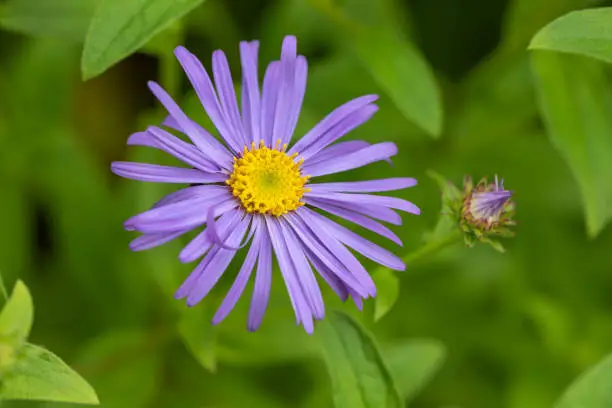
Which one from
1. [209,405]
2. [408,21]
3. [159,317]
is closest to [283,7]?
[408,21]

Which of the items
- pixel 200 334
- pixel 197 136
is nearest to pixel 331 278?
pixel 197 136

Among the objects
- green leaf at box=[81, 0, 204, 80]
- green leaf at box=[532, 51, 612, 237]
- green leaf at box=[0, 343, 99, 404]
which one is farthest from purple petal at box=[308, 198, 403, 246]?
green leaf at box=[532, 51, 612, 237]

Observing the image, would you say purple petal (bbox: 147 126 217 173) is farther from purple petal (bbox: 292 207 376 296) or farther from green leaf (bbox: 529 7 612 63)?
green leaf (bbox: 529 7 612 63)

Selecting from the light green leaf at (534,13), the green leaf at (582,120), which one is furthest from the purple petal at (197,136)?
the light green leaf at (534,13)

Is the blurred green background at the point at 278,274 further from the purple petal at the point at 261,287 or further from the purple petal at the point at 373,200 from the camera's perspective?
the purple petal at the point at 261,287

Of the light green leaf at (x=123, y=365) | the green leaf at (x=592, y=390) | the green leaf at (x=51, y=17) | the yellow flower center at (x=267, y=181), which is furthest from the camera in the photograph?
the light green leaf at (x=123, y=365)

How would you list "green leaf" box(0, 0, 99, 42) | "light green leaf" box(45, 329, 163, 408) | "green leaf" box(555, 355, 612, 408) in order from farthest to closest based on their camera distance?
"light green leaf" box(45, 329, 163, 408), "green leaf" box(0, 0, 99, 42), "green leaf" box(555, 355, 612, 408)

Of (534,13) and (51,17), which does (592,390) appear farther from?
(51,17)
